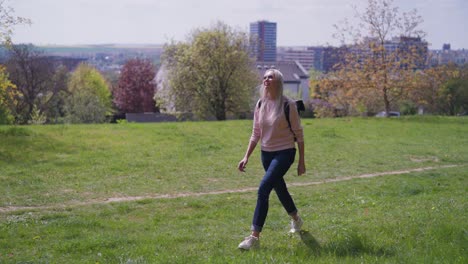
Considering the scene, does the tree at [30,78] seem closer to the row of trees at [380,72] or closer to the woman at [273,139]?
the row of trees at [380,72]

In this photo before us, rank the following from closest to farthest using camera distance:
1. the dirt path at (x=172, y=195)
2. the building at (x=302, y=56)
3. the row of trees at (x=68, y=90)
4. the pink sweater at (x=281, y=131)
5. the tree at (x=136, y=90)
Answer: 1. the pink sweater at (x=281, y=131)
2. the dirt path at (x=172, y=195)
3. the row of trees at (x=68, y=90)
4. the tree at (x=136, y=90)
5. the building at (x=302, y=56)

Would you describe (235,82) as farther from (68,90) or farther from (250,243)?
(68,90)

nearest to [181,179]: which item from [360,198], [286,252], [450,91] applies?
[360,198]

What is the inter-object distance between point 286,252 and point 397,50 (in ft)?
71.5

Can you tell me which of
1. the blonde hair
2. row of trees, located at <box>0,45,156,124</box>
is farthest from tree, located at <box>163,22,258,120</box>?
the blonde hair

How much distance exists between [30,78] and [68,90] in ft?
39.7

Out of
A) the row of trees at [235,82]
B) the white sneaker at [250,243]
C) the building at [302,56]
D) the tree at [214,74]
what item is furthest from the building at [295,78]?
the white sneaker at [250,243]

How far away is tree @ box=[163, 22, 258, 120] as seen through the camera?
33500 mm

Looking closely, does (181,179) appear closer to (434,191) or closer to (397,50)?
(434,191)

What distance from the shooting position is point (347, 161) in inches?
574

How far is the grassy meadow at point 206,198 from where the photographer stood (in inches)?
246

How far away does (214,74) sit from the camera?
33.9 metres

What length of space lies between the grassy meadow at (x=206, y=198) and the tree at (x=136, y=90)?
41.3 metres

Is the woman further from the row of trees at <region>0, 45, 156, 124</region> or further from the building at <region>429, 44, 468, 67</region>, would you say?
the row of trees at <region>0, 45, 156, 124</region>
